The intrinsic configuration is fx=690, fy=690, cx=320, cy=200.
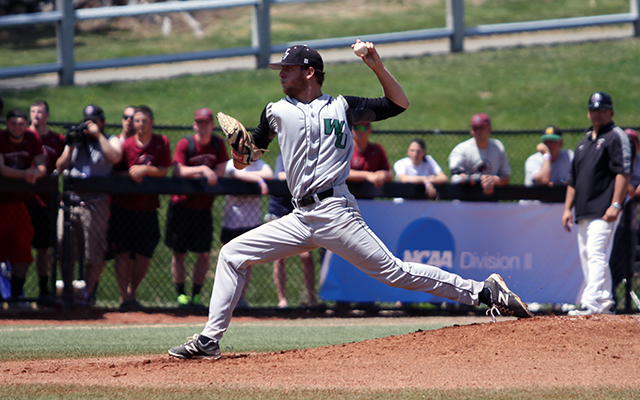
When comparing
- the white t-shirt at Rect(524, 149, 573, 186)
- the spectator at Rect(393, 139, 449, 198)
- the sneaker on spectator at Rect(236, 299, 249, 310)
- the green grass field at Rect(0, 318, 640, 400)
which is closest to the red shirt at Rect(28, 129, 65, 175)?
the green grass field at Rect(0, 318, 640, 400)

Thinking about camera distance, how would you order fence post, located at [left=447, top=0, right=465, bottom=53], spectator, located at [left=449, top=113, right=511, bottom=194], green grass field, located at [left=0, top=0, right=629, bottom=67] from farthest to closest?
1. green grass field, located at [left=0, top=0, right=629, bottom=67]
2. fence post, located at [left=447, top=0, right=465, bottom=53]
3. spectator, located at [left=449, top=113, right=511, bottom=194]

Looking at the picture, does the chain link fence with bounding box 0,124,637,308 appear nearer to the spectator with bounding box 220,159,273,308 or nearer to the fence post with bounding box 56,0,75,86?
the spectator with bounding box 220,159,273,308

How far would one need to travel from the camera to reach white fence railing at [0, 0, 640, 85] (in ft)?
49.7

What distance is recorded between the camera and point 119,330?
6.42 meters

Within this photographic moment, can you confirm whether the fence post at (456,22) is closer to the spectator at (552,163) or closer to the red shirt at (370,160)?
the spectator at (552,163)

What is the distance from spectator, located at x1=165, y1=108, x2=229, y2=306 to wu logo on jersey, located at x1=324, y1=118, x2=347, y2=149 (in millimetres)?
3515

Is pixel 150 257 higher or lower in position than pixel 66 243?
lower

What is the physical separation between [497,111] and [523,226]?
7.52 m

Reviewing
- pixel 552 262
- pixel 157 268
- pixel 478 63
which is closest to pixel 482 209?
pixel 552 262

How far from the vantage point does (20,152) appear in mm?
7449

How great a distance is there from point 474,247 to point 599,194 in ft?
5.10

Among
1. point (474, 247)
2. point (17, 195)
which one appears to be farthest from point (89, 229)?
point (474, 247)

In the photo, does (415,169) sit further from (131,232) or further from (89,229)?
(89,229)

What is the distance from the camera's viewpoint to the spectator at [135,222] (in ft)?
24.7
